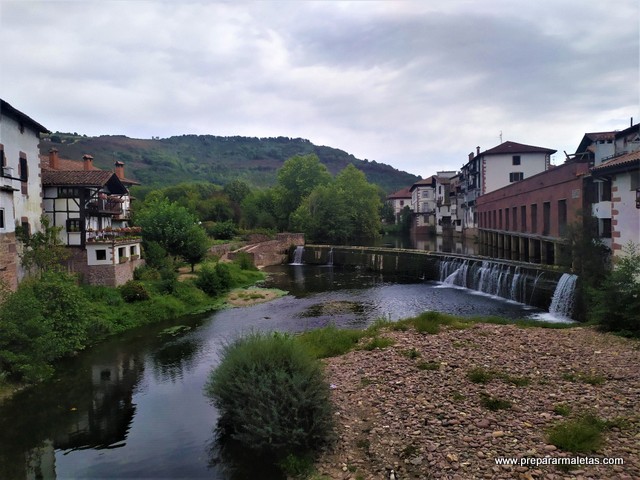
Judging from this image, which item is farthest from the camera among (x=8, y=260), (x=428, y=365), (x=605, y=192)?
(x=605, y=192)

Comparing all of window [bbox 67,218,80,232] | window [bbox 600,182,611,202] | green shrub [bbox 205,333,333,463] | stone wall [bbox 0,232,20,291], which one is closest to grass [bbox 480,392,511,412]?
green shrub [bbox 205,333,333,463]

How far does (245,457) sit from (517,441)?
5284mm

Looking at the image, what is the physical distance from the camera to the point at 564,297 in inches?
807

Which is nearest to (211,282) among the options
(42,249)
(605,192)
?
(42,249)

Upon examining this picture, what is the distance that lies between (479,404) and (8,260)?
18299 mm

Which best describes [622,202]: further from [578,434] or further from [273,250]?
[273,250]

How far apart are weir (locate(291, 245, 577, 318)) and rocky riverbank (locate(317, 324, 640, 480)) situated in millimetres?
7130

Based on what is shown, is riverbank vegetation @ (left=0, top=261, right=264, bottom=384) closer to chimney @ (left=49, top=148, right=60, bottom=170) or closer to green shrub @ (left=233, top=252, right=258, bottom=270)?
chimney @ (left=49, top=148, right=60, bottom=170)

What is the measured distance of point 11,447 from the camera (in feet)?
33.4

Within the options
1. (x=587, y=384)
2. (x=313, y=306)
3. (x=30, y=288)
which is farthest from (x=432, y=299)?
(x=30, y=288)

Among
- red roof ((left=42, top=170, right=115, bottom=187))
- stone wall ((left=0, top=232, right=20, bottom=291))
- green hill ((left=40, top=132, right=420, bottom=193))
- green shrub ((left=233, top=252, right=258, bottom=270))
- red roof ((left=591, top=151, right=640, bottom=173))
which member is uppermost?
green hill ((left=40, top=132, right=420, bottom=193))

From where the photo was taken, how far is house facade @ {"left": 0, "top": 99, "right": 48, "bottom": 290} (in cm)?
1811

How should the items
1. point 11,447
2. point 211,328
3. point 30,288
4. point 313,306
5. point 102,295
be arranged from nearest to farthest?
point 11,447, point 30,288, point 211,328, point 102,295, point 313,306

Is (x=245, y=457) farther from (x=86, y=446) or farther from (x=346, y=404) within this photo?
(x=86, y=446)
